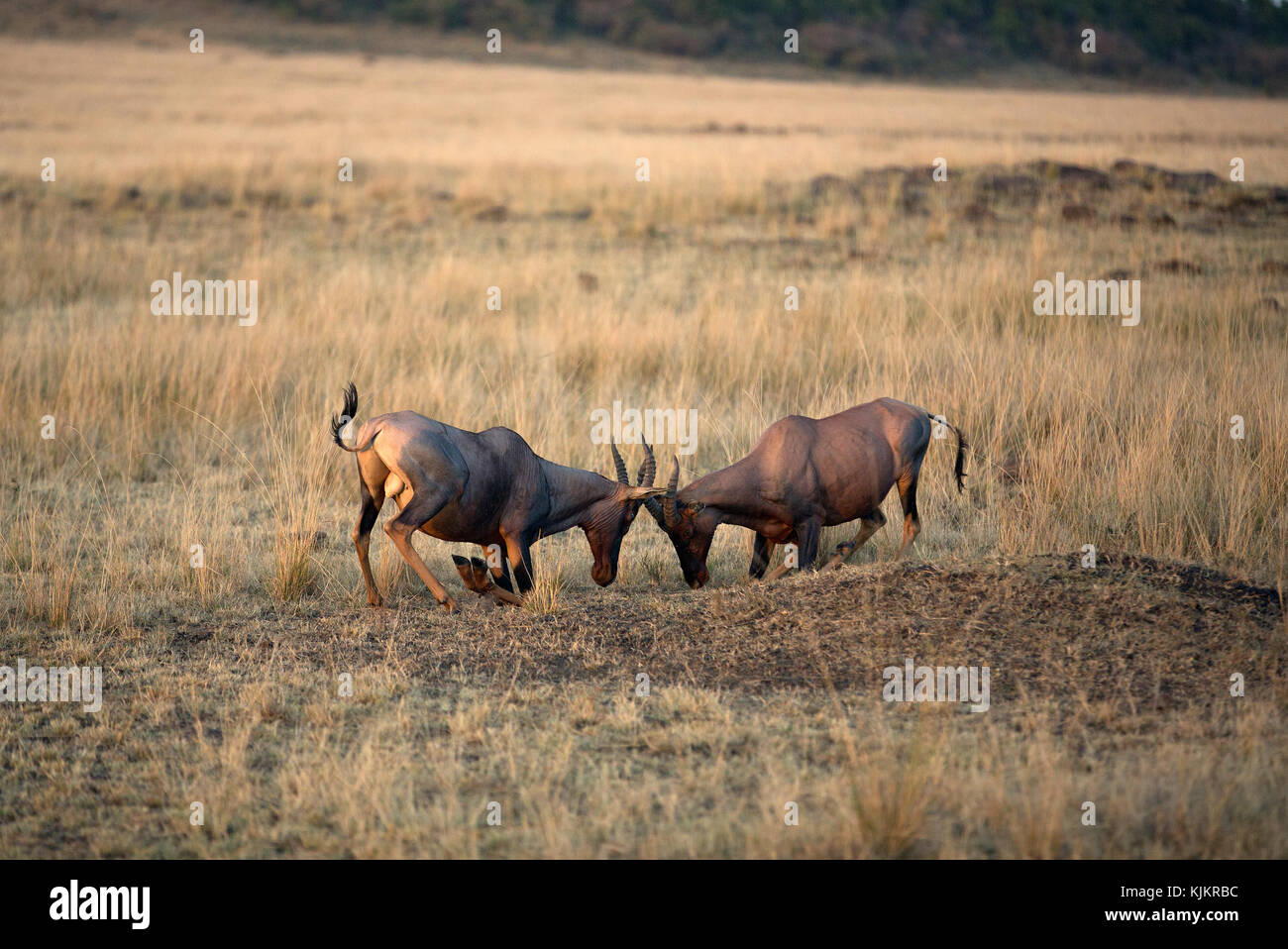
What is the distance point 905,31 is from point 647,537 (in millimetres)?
56424

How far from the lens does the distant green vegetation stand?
A: 56375 mm

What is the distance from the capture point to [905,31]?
58844 mm

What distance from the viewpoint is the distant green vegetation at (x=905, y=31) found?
56.4 meters

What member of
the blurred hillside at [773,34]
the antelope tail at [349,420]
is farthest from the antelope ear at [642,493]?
the blurred hillside at [773,34]

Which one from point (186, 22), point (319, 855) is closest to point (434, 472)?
point (319, 855)

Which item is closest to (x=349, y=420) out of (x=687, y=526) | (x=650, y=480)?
(x=650, y=480)

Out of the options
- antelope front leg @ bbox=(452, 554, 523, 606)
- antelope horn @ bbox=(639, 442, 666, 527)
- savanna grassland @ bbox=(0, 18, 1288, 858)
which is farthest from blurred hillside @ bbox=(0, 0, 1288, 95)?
antelope front leg @ bbox=(452, 554, 523, 606)

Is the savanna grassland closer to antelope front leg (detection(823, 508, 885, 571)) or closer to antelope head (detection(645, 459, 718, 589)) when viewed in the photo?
antelope head (detection(645, 459, 718, 589))

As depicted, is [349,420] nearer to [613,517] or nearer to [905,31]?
[613,517]

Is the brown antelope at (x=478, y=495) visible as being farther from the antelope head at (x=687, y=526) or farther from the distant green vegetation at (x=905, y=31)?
the distant green vegetation at (x=905, y=31)

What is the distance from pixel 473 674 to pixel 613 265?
33.4 feet

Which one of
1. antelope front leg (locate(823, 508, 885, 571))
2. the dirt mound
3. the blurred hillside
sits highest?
the blurred hillside

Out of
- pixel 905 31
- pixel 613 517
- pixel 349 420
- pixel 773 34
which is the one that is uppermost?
pixel 905 31
